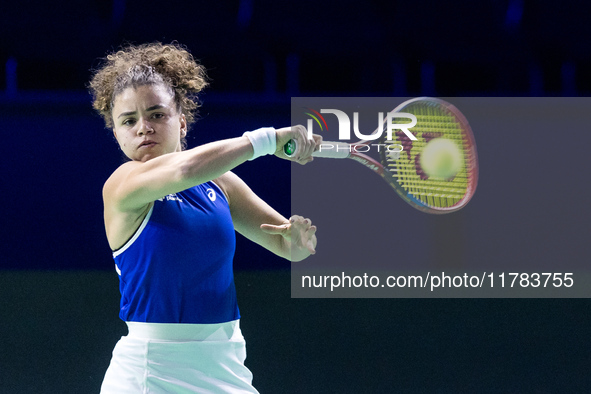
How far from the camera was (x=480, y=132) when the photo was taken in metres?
4.14

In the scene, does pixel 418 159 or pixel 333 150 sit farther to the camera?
pixel 418 159

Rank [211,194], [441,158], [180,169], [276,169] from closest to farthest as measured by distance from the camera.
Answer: [180,169], [211,194], [441,158], [276,169]

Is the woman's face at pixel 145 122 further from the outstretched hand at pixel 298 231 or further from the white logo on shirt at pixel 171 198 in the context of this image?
the outstretched hand at pixel 298 231

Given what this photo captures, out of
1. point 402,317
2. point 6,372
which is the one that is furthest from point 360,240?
point 6,372

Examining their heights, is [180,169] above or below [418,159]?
below

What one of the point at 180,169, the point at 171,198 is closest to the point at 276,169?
the point at 171,198

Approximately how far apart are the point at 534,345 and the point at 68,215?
245cm

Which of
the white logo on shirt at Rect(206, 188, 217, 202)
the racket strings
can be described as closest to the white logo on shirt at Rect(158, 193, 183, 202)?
the white logo on shirt at Rect(206, 188, 217, 202)

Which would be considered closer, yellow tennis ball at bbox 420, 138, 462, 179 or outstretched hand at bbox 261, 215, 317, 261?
outstretched hand at bbox 261, 215, 317, 261

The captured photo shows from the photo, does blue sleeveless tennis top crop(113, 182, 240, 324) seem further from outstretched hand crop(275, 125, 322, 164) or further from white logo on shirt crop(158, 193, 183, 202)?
outstretched hand crop(275, 125, 322, 164)

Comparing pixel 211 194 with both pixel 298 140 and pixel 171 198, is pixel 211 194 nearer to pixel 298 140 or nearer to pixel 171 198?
pixel 171 198

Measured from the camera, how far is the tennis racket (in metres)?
2.09

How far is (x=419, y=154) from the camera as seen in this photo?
7.31 ft

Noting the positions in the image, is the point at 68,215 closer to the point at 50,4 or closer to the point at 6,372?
the point at 6,372
